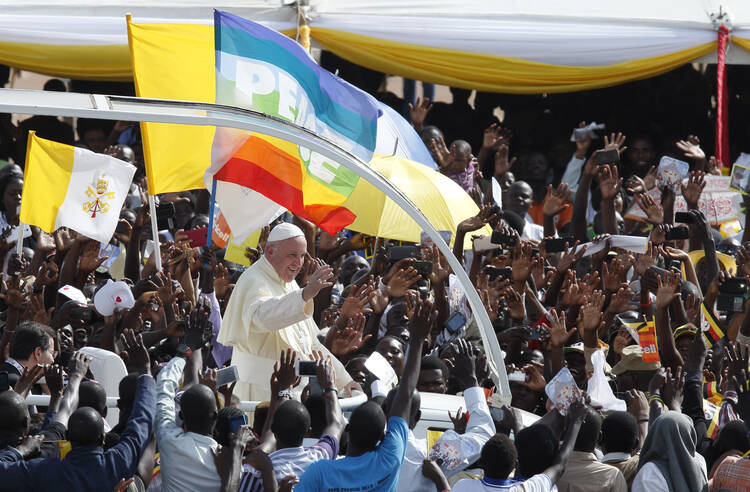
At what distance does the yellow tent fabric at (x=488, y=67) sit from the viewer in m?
13.7

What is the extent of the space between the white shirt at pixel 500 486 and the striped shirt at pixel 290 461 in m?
0.59

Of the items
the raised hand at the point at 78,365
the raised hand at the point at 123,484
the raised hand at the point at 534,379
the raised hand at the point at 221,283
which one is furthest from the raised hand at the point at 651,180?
the raised hand at the point at 123,484

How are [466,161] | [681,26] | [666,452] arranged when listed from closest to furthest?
1. [666,452]
2. [466,161]
3. [681,26]

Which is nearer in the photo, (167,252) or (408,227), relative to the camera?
(167,252)

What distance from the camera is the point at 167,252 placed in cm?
977

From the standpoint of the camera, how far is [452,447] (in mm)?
6211

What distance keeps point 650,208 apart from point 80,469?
6054 millimetres

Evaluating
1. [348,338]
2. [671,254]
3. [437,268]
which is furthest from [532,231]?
[348,338]

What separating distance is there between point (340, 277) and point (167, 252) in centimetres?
180

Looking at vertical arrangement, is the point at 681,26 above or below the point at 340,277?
above

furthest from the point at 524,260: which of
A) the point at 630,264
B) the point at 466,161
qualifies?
the point at 466,161

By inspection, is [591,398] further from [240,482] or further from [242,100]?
[242,100]

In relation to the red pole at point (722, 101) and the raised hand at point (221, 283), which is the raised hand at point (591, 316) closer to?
the raised hand at point (221, 283)

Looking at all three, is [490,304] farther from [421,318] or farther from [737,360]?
[421,318]
